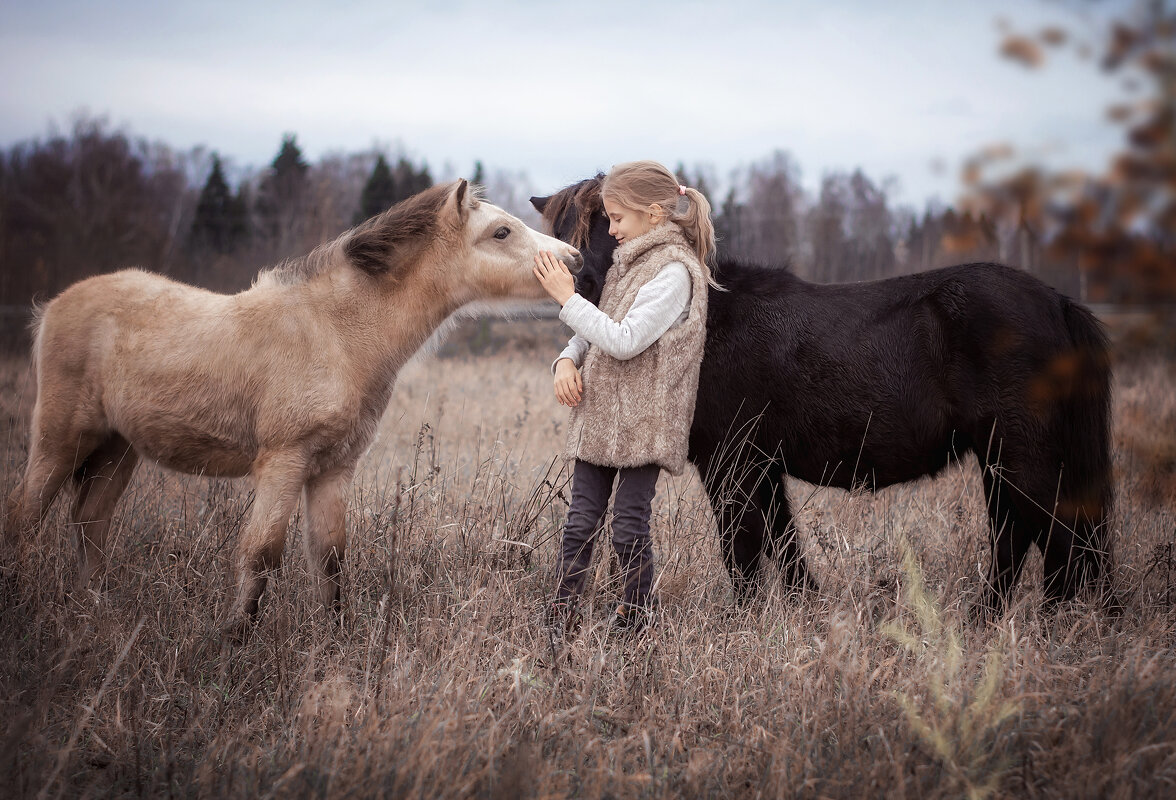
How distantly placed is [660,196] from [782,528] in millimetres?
1923

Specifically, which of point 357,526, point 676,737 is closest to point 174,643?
point 357,526

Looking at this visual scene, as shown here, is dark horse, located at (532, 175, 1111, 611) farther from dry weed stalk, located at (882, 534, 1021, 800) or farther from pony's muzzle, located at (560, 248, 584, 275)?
dry weed stalk, located at (882, 534, 1021, 800)

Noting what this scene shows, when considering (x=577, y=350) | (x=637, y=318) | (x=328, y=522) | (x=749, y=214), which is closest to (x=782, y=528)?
(x=577, y=350)

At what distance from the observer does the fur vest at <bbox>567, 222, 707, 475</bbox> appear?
2990 millimetres

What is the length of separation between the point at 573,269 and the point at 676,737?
1.99 m

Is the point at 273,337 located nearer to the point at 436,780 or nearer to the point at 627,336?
the point at 627,336

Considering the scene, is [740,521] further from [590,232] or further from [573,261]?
[590,232]

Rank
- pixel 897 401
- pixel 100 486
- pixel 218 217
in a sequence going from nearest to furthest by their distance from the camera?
pixel 897 401, pixel 100 486, pixel 218 217

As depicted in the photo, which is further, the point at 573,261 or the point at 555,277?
the point at 573,261

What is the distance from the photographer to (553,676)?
2672mm

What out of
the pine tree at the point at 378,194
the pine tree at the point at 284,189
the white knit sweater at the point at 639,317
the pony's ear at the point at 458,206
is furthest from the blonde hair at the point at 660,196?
the pine tree at the point at 284,189

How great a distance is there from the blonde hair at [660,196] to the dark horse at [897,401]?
532 mm

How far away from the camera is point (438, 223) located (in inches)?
135

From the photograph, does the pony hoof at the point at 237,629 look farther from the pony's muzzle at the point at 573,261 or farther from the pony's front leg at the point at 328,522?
the pony's muzzle at the point at 573,261
